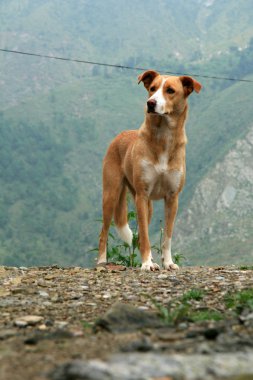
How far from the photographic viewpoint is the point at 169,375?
341 centimetres

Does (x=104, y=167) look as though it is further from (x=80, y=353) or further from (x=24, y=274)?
(x=80, y=353)

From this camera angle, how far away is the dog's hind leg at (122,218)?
11055 millimetres

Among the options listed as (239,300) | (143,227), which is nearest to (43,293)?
(239,300)

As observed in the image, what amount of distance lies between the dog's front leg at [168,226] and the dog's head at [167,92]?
50.8 inches

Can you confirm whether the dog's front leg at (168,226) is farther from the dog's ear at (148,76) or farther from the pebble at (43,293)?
the pebble at (43,293)

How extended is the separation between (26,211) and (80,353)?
582ft

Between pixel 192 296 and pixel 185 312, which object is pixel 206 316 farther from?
pixel 192 296

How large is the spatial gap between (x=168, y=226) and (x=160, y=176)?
3.00 ft

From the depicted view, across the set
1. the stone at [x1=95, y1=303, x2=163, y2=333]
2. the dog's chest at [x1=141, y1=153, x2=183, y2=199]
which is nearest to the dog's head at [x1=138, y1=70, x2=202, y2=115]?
the dog's chest at [x1=141, y1=153, x2=183, y2=199]

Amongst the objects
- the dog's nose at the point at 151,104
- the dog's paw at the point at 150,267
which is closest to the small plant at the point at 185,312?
the dog's paw at the point at 150,267

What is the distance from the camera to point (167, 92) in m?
9.32

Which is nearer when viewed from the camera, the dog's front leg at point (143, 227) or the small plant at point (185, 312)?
the small plant at point (185, 312)

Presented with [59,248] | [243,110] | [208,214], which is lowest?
[59,248]

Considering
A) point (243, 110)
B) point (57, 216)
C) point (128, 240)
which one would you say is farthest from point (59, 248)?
point (128, 240)
